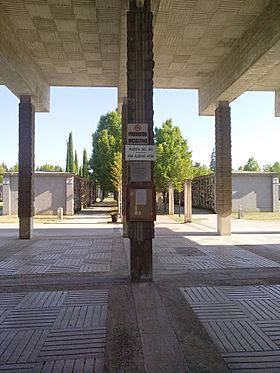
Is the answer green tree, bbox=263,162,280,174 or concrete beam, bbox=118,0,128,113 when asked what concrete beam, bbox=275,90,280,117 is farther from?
green tree, bbox=263,162,280,174

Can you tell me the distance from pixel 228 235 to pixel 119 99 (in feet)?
21.4

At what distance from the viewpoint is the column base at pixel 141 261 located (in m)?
6.04

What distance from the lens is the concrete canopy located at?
8.16 metres

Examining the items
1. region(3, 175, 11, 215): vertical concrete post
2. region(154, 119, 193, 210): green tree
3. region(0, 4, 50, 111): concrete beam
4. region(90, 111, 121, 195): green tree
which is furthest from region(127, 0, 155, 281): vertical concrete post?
region(90, 111, 121, 195): green tree

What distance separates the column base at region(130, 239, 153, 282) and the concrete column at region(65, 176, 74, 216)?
21.0 m

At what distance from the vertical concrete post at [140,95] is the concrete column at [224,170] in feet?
23.8

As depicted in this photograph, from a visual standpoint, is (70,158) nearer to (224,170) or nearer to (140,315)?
(224,170)

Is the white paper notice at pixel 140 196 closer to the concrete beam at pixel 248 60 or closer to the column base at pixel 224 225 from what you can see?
the concrete beam at pixel 248 60

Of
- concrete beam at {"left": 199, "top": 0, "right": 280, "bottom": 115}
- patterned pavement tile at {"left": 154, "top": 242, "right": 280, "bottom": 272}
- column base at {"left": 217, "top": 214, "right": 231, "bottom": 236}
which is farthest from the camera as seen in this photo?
column base at {"left": 217, "top": 214, "right": 231, "bottom": 236}

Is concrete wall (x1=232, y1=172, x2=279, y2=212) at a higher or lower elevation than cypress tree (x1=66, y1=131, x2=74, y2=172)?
lower

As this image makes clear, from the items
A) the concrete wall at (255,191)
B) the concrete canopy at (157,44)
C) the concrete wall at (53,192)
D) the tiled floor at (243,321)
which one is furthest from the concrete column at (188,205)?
the tiled floor at (243,321)

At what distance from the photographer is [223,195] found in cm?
1303

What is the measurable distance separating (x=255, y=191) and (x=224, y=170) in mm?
18980

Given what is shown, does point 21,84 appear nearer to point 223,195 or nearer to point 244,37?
point 244,37
